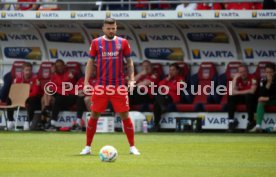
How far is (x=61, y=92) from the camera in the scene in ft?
79.2

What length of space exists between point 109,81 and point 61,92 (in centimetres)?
946

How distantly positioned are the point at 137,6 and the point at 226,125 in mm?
4044

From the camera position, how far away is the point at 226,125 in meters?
23.1

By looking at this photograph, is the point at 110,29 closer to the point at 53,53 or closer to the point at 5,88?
the point at 5,88

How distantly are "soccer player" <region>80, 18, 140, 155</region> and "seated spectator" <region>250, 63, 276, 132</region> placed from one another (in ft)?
25.5

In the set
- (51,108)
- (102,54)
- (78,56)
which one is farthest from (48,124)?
(102,54)

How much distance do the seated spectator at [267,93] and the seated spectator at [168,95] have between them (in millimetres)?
2276

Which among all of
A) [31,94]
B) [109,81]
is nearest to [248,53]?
[31,94]

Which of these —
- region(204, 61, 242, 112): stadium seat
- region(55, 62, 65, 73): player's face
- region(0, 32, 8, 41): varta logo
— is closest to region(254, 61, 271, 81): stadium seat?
region(204, 61, 242, 112): stadium seat

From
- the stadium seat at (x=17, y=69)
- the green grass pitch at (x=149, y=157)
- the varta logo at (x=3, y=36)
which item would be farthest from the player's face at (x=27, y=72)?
the green grass pitch at (x=149, y=157)

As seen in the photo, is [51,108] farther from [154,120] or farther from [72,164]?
[72,164]

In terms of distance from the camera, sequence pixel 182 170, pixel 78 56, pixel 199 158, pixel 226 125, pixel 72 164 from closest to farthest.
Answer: pixel 182 170 < pixel 72 164 < pixel 199 158 < pixel 226 125 < pixel 78 56

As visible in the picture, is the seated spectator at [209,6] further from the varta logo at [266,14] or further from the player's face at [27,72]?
the player's face at [27,72]

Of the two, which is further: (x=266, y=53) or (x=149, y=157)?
(x=266, y=53)
